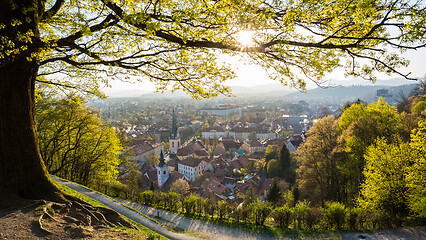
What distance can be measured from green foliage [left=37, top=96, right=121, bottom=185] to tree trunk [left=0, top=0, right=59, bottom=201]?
10562 mm

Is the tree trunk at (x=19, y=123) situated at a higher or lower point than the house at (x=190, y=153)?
higher

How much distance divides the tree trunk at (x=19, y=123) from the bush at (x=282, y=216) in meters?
8.54

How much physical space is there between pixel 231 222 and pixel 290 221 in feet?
8.59

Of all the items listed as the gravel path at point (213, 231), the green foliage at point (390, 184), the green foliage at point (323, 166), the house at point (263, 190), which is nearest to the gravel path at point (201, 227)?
the gravel path at point (213, 231)

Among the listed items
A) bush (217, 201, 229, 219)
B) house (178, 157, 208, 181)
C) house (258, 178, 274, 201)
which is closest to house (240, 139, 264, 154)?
house (178, 157, 208, 181)

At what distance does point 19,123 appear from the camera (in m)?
5.32

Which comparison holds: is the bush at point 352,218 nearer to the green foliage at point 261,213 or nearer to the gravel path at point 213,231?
the gravel path at point 213,231

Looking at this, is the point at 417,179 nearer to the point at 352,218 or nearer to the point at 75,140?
the point at 352,218

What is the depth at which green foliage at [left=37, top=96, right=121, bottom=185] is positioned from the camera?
51.3ft

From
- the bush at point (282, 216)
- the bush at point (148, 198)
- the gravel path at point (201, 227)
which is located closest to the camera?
the gravel path at point (201, 227)

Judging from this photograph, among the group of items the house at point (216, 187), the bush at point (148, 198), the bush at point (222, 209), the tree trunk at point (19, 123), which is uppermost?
the tree trunk at point (19, 123)

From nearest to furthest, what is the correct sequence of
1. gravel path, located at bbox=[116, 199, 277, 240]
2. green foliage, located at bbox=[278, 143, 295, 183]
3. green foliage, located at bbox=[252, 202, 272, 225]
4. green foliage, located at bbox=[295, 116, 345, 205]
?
gravel path, located at bbox=[116, 199, 277, 240], green foliage, located at bbox=[252, 202, 272, 225], green foliage, located at bbox=[295, 116, 345, 205], green foliage, located at bbox=[278, 143, 295, 183]

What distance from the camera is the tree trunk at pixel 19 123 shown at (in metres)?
4.94

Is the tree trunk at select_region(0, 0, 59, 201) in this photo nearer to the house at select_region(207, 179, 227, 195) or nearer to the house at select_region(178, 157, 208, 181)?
the house at select_region(207, 179, 227, 195)
